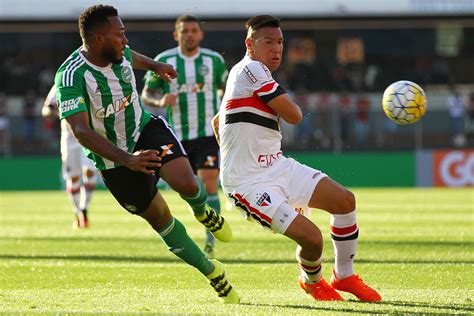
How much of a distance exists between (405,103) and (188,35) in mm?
3902

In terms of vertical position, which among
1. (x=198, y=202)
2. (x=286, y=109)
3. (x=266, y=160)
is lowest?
(x=198, y=202)

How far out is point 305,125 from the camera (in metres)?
27.9

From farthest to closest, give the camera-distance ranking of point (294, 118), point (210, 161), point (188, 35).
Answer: point (188, 35) < point (210, 161) < point (294, 118)

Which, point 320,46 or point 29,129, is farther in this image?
point 320,46

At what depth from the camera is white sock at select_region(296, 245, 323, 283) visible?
800cm

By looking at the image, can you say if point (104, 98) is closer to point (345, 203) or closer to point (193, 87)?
point (345, 203)

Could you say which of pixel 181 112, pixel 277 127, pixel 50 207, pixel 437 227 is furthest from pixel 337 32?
pixel 277 127

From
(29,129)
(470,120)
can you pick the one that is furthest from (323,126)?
(29,129)

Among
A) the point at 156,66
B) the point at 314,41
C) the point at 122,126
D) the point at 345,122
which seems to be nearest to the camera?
the point at 122,126

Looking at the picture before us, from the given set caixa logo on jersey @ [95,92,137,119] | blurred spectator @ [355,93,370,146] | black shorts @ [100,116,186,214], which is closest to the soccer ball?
black shorts @ [100,116,186,214]

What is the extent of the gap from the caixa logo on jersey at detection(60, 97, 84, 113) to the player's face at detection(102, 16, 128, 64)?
0.43 metres

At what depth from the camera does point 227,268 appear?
10570 mm

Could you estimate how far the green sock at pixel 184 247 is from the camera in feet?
26.4

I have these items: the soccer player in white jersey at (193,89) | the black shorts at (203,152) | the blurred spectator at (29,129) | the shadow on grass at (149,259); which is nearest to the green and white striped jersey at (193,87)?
the soccer player in white jersey at (193,89)
